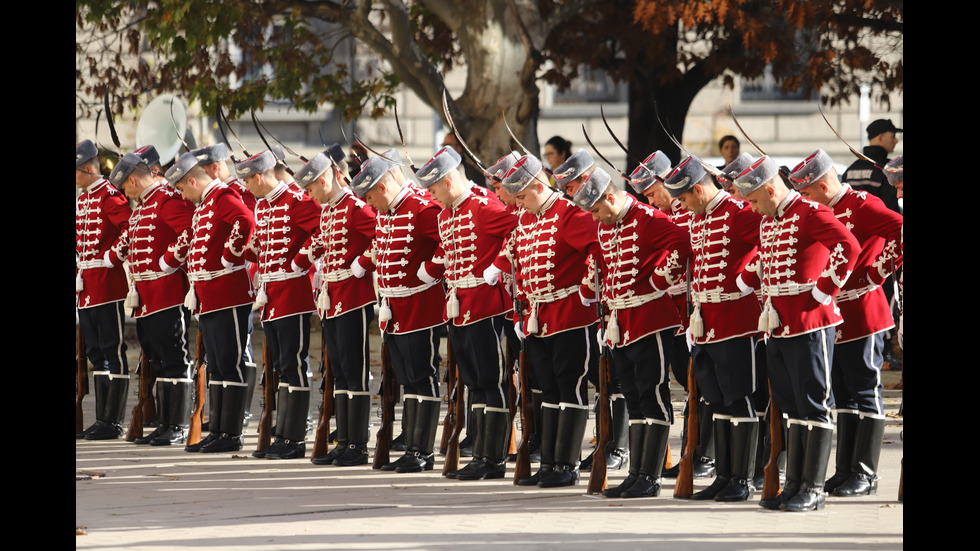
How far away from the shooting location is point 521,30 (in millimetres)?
13523

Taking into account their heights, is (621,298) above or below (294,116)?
below

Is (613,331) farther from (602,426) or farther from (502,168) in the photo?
(502,168)

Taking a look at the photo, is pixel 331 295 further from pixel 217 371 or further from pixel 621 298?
pixel 621 298

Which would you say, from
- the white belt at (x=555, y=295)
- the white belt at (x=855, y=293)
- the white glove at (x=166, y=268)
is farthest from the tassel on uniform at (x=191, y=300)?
the white belt at (x=855, y=293)

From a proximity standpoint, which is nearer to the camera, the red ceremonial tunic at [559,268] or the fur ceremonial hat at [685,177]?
the fur ceremonial hat at [685,177]

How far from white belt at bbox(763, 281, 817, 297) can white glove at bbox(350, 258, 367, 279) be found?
2.62 meters

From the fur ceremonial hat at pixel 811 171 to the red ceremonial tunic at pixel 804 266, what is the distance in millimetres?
298

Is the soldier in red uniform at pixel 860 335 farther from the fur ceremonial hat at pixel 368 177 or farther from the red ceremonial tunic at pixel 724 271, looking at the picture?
the fur ceremonial hat at pixel 368 177

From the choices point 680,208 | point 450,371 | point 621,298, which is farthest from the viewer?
point 450,371

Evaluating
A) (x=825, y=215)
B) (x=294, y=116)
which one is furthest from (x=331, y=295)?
(x=294, y=116)

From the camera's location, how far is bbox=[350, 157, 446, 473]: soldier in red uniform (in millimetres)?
8508

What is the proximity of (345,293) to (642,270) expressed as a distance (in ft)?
6.74

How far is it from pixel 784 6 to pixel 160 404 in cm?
656

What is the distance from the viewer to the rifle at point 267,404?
30.5 feet
